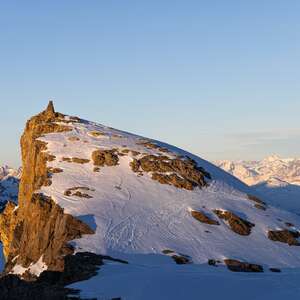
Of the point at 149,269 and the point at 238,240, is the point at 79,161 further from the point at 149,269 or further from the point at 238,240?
the point at 149,269

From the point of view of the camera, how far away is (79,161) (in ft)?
319

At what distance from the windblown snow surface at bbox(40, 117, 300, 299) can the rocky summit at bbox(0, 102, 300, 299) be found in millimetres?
177

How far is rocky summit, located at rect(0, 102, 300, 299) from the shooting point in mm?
64875

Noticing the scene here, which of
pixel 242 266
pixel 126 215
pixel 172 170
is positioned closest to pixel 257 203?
pixel 172 170

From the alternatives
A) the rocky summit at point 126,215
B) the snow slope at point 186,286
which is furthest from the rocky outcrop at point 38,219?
the snow slope at point 186,286

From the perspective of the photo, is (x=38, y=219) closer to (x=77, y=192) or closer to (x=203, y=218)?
(x=77, y=192)

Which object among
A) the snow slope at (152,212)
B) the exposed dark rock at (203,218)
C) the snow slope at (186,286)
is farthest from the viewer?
the exposed dark rock at (203,218)

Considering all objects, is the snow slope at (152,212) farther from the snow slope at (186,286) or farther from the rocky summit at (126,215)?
the snow slope at (186,286)

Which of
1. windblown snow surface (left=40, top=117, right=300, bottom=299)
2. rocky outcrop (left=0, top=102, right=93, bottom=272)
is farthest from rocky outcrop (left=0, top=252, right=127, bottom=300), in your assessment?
rocky outcrop (left=0, top=102, right=93, bottom=272)

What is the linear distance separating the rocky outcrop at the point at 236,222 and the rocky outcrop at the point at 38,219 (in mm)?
21366

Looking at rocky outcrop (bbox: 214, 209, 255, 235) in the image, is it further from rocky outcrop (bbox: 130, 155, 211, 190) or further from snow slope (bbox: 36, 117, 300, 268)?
rocky outcrop (bbox: 130, 155, 211, 190)

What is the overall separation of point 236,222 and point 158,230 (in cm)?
1343

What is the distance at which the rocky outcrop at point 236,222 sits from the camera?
78000 millimetres

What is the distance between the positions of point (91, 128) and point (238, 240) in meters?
52.0
